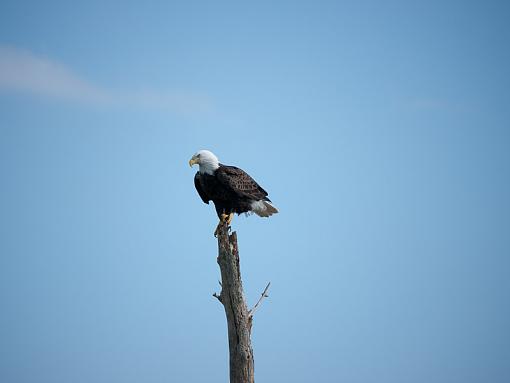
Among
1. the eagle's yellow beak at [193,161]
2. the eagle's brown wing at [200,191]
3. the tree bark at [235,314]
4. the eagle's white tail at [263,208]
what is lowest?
the tree bark at [235,314]

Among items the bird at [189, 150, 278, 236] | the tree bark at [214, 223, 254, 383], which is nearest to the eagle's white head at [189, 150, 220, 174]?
the bird at [189, 150, 278, 236]

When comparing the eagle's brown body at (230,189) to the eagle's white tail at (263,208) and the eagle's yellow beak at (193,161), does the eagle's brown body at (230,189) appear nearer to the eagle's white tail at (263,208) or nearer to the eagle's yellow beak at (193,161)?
the eagle's white tail at (263,208)

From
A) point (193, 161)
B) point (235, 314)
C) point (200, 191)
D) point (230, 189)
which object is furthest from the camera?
point (200, 191)

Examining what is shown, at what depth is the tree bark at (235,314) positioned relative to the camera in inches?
316

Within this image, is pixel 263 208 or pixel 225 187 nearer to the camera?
pixel 225 187

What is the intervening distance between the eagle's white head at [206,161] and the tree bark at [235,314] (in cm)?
239

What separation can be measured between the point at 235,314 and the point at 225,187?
9.35ft

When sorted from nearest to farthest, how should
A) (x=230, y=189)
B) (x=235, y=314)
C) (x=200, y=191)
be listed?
(x=235, y=314), (x=230, y=189), (x=200, y=191)

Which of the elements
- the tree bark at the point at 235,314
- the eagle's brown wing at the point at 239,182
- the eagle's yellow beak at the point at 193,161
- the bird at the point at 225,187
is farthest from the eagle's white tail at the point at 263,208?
the tree bark at the point at 235,314

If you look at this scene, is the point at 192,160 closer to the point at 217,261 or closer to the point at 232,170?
the point at 232,170

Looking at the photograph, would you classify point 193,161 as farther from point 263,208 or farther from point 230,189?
point 263,208

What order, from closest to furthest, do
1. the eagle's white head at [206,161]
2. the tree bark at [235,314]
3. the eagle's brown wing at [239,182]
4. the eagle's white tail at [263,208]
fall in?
the tree bark at [235,314], the eagle's brown wing at [239,182], the eagle's white head at [206,161], the eagle's white tail at [263,208]

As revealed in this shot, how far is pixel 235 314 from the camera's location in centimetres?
816

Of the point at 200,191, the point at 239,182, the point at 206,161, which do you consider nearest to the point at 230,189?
the point at 239,182
